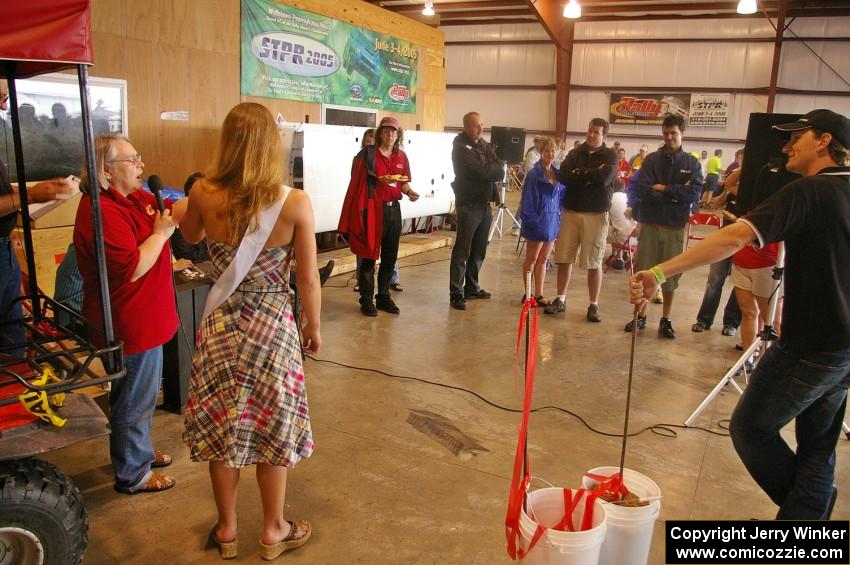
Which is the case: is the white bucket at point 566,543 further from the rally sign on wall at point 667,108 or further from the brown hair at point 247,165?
the rally sign on wall at point 667,108

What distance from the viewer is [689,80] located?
1880 cm

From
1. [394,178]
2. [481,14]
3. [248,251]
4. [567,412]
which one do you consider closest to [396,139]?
[394,178]

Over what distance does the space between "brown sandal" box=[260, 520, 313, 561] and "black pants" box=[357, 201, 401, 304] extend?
3.46m

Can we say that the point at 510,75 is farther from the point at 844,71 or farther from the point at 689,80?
the point at 844,71

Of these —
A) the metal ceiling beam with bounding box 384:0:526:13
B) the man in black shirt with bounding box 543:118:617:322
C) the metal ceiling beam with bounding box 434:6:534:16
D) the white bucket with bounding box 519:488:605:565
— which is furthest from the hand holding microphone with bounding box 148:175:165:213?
the metal ceiling beam with bounding box 434:6:534:16

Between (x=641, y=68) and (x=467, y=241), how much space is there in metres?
15.1

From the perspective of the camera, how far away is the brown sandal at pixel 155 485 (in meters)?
3.02

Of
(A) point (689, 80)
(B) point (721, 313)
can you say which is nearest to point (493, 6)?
(A) point (689, 80)

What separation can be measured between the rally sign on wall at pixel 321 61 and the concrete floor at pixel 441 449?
149 inches

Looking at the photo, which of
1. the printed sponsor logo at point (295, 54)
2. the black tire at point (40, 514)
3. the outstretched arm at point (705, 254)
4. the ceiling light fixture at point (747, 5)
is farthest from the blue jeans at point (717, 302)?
the ceiling light fixture at point (747, 5)

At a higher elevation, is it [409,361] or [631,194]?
[631,194]

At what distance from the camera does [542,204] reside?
6.30 m

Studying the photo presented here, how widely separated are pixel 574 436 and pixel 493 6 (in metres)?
14.7

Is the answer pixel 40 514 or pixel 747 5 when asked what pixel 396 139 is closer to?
pixel 40 514
